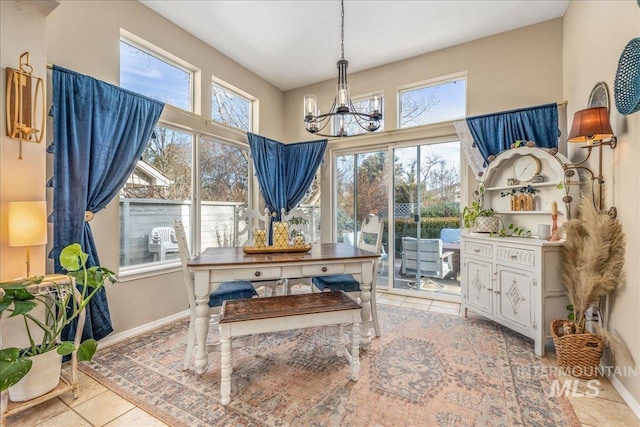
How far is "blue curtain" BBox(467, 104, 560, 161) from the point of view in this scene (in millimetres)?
3018

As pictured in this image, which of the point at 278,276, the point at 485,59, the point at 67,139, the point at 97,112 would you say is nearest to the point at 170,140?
the point at 97,112

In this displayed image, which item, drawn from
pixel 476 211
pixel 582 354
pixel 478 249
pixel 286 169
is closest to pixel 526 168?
pixel 476 211

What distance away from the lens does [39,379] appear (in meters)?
1.70

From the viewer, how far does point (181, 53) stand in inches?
127

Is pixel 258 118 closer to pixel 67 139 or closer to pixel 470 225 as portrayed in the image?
pixel 67 139

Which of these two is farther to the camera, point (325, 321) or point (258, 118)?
point (258, 118)

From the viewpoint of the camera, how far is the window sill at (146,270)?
273cm

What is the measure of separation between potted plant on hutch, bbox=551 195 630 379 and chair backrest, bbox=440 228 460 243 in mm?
1487

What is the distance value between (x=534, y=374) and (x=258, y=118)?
14.0ft

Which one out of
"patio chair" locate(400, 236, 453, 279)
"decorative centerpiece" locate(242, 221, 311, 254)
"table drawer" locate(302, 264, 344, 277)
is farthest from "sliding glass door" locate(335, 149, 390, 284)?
"table drawer" locate(302, 264, 344, 277)

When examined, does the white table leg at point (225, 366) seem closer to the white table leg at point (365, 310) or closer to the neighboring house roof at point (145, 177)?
the white table leg at point (365, 310)

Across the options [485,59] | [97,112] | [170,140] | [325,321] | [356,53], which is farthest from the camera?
[356,53]

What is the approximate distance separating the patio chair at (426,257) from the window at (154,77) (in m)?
3.31

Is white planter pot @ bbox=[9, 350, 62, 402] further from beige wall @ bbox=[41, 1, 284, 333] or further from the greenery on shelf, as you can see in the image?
the greenery on shelf
